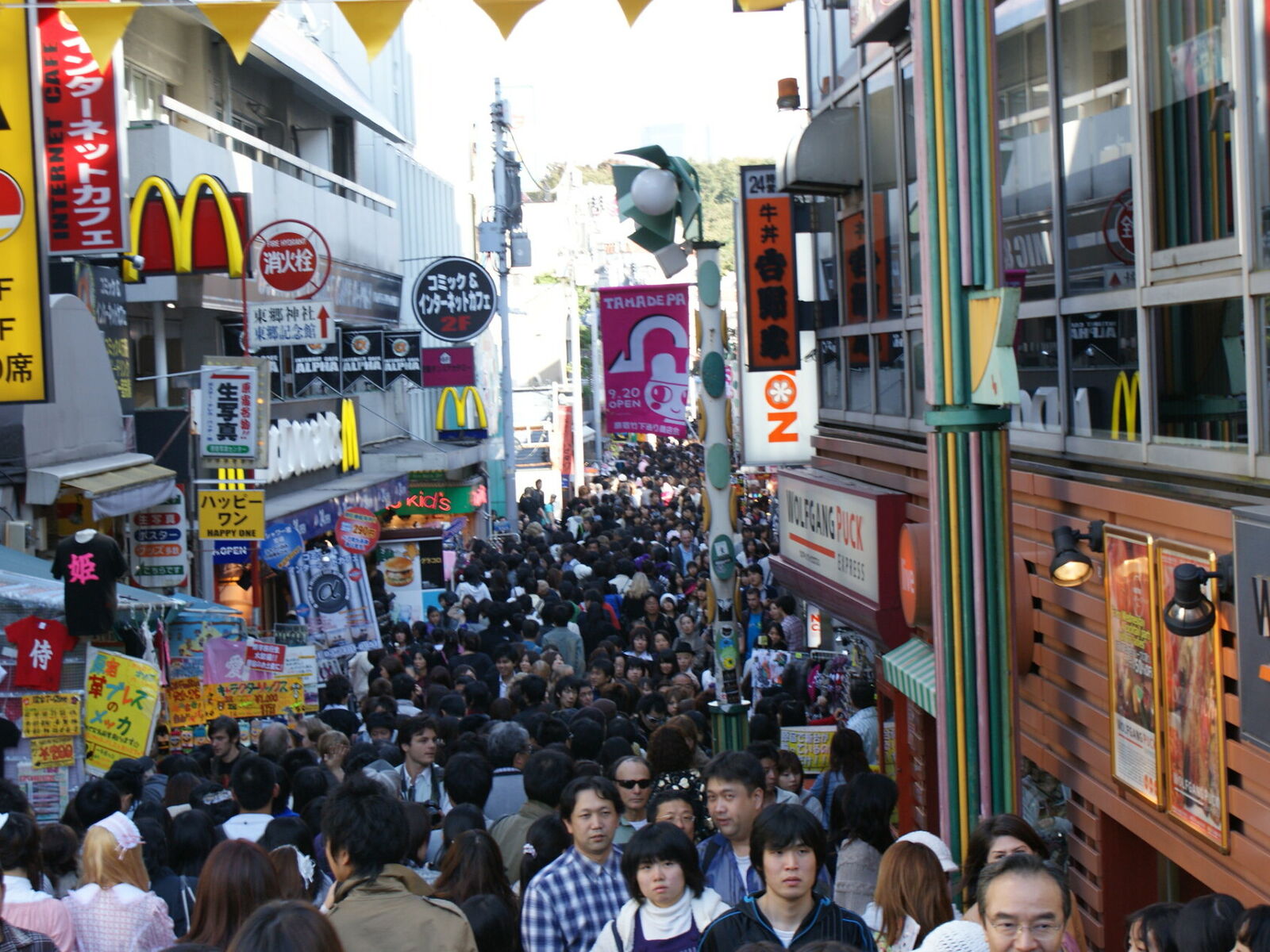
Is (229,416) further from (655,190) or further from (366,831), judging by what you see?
(366,831)

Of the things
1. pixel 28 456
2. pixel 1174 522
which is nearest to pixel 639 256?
pixel 28 456

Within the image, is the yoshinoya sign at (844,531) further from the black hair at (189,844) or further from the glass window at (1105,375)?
the black hair at (189,844)

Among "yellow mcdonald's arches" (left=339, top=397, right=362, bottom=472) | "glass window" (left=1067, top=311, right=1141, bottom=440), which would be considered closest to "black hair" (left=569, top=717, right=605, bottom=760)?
"glass window" (left=1067, top=311, right=1141, bottom=440)

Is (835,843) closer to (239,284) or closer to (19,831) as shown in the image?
(19,831)

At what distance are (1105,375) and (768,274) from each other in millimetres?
6696

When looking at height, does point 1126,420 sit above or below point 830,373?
below

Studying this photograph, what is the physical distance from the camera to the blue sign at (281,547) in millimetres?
18516

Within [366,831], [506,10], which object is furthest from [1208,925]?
[506,10]

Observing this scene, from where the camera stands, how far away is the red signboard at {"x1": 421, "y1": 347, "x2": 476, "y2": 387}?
28109mm

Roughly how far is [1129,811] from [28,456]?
10.7 m

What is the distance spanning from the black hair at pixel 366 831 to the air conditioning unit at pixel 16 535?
9.34 metres

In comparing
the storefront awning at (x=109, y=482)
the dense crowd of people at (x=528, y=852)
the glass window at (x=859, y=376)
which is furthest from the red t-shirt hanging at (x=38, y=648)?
the glass window at (x=859, y=376)

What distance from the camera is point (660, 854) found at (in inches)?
213

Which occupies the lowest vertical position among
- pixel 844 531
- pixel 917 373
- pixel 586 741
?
pixel 586 741
